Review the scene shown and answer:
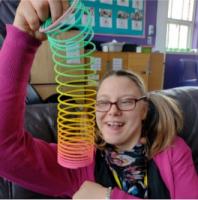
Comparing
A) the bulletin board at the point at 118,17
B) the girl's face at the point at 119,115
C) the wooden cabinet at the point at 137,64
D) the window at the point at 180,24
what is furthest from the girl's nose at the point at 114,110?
the window at the point at 180,24

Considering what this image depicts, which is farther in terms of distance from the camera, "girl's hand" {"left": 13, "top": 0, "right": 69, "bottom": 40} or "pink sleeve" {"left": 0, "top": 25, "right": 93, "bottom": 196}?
"pink sleeve" {"left": 0, "top": 25, "right": 93, "bottom": 196}

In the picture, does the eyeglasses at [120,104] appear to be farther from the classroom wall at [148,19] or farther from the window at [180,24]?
the window at [180,24]

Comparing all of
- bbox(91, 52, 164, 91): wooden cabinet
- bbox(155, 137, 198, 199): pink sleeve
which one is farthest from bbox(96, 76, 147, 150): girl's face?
bbox(91, 52, 164, 91): wooden cabinet

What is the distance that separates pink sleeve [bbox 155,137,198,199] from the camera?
837 millimetres

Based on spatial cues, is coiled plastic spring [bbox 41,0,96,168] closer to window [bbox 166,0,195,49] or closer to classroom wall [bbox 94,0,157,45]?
classroom wall [bbox 94,0,157,45]

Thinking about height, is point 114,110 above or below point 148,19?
below

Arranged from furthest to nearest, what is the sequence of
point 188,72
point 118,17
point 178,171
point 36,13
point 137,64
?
1. point 188,72
2. point 118,17
3. point 137,64
4. point 178,171
5. point 36,13

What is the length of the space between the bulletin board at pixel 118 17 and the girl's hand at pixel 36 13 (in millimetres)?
3054

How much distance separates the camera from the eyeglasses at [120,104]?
80cm

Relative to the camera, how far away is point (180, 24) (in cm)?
493

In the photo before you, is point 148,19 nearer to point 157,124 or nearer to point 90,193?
point 157,124

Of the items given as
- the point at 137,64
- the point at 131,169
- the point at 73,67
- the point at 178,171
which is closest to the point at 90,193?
the point at 131,169

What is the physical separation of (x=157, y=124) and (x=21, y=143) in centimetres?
55

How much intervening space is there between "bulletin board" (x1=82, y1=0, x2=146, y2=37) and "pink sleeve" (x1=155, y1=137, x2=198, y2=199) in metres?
2.87
